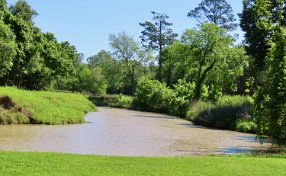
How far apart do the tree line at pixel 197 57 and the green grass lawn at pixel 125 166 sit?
18.0 feet

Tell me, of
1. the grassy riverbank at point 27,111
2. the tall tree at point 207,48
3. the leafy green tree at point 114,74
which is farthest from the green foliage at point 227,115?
the leafy green tree at point 114,74

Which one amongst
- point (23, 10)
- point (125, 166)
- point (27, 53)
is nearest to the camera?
point (125, 166)

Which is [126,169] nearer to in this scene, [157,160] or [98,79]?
[157,160]

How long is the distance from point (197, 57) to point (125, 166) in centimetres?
3523

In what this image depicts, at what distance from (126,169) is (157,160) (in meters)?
1.71

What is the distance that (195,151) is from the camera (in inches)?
651

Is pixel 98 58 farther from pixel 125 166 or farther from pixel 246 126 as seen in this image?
pixel 125 166

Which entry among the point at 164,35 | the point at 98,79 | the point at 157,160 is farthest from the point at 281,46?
Result: the point at 98,79

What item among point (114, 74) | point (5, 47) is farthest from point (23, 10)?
point (114, 74)

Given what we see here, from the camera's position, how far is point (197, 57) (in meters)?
44.4

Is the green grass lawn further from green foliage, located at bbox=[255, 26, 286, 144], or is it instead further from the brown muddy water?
green foliage, located at bbox=[255, 26, 286, 144]

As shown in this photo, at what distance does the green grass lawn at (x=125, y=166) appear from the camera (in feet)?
30.7

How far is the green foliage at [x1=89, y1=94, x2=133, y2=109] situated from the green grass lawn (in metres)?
48.1

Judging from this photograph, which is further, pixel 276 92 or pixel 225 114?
pixel 225 114
